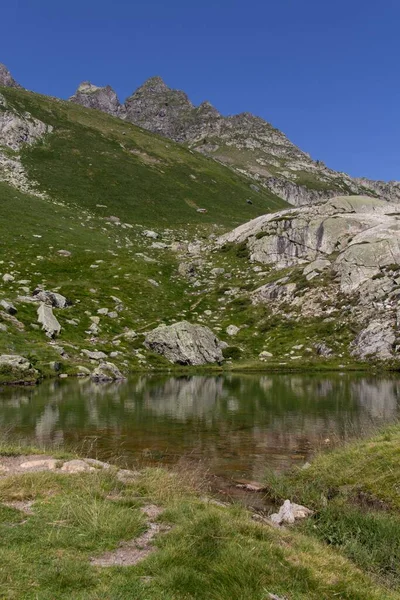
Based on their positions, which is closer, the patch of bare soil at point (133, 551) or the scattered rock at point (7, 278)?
the patch of bare soil at point (133, 551)

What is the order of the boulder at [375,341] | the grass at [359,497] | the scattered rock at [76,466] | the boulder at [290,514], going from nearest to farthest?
the grass at [359,497] → the boulder at [290,514] → the scattered rock at [76,466] → the boulder at [375,341]

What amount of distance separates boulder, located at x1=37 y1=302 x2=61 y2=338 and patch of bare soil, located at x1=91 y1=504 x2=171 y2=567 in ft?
182

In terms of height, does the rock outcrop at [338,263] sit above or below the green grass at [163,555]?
above

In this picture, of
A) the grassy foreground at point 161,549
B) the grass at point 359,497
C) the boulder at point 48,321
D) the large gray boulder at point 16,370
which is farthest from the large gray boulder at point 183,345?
the grassy foreground at point 161,549

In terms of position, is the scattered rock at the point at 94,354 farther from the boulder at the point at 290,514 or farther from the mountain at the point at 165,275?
the boulder at the point at 290,514

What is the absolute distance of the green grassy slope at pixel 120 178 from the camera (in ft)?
475

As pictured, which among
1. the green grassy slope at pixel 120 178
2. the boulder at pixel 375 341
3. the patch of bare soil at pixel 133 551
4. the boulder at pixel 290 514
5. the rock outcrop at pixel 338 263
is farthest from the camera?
the green grassy slope at pixel 120 178

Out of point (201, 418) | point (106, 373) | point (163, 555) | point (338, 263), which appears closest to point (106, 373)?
point (106, 373)

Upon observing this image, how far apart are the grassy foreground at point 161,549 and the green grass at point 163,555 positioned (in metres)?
0.02

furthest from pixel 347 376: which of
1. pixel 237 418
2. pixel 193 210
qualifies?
pixel 193 210

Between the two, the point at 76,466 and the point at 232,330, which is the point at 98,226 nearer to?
the point at 232,330

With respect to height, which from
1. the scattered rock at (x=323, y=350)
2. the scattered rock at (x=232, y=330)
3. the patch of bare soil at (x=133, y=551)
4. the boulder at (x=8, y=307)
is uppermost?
the boulder at (x=8, y=307)

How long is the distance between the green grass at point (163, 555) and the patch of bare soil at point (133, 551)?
19cm

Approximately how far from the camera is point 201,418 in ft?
109
